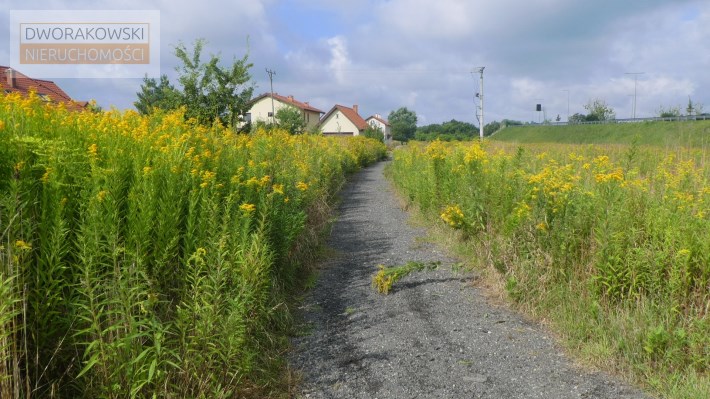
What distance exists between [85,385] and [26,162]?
48.9 inches

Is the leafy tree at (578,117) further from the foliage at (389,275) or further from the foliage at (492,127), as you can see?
the foliage at (389,275)

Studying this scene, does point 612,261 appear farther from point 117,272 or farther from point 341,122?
point 341,122

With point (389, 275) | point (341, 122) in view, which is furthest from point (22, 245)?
point (341, 122)

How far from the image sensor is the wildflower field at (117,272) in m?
2.43

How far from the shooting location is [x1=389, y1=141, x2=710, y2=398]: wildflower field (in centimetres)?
335

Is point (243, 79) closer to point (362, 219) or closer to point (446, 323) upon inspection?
point (362, 219)

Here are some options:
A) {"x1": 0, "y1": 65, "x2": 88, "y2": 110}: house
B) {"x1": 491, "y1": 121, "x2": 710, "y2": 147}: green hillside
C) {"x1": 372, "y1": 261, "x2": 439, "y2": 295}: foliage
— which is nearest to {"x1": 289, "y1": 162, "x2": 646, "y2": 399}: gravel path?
{"x1": 372, "y1": 261, "x2": 439, "y2": 295}: foliage

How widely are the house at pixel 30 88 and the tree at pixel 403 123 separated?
232 ft

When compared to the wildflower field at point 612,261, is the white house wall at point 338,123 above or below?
above

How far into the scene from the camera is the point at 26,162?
8.96 feet

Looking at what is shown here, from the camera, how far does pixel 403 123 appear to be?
323 feet

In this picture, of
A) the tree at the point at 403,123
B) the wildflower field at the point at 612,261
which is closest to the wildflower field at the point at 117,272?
the wildflower field at the point at 612,261

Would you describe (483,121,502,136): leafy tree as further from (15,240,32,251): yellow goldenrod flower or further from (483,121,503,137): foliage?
(15,240,32,251): yellow goldenrod flower

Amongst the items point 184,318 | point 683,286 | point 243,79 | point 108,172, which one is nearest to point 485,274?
point 683,286
